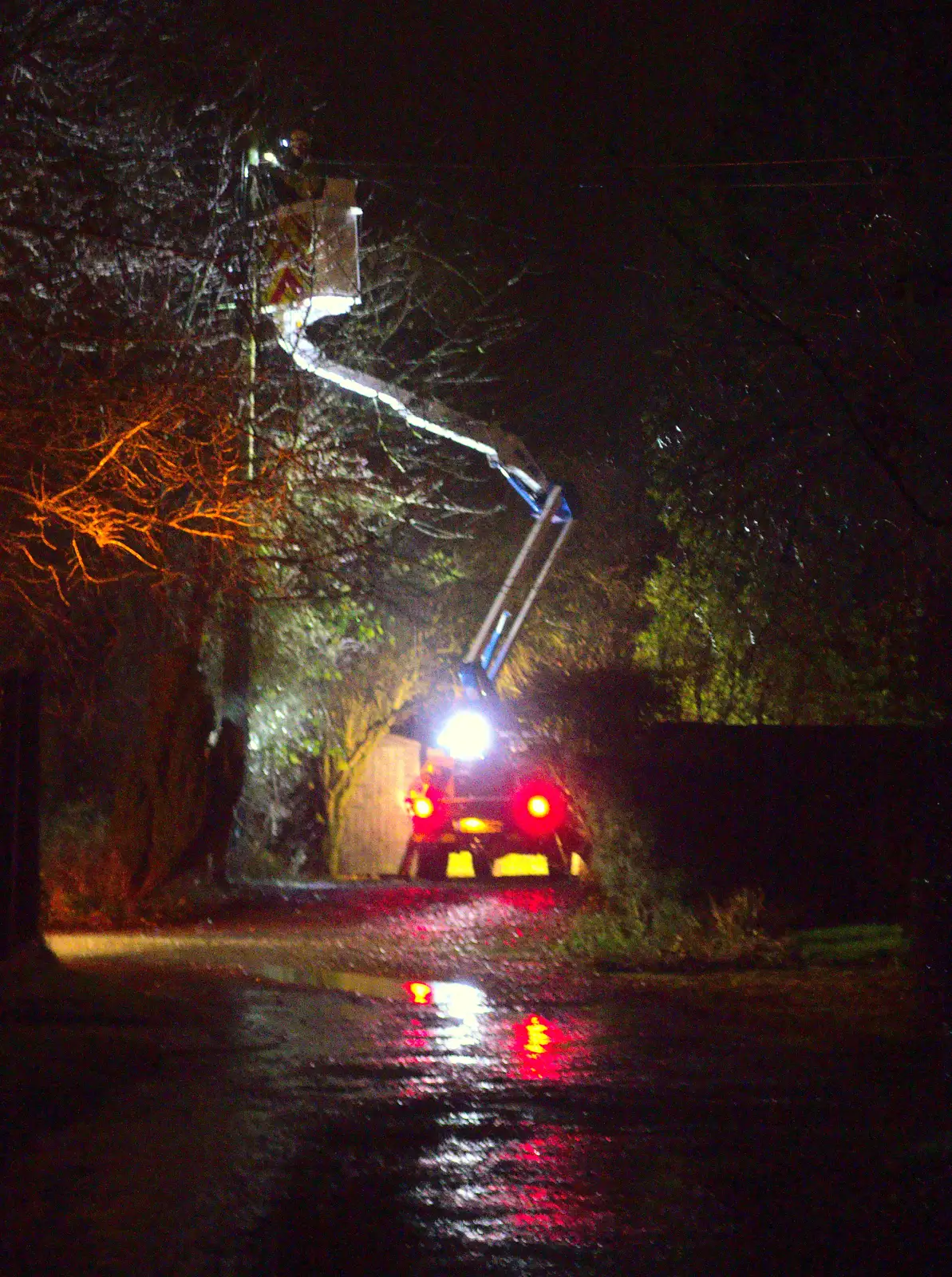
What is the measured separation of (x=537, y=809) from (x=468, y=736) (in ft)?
15.2

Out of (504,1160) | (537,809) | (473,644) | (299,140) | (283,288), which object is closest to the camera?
(504,1160)

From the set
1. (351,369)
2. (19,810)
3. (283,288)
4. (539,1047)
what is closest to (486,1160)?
(539,1047)

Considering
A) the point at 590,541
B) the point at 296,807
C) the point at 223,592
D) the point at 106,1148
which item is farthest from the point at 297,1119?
the point at 590,541

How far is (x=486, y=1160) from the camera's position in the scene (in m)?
6.25

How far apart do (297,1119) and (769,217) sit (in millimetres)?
8955

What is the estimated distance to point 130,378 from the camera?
11375mm

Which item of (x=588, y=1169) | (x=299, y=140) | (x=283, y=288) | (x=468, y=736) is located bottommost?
(x=588, y=1169)

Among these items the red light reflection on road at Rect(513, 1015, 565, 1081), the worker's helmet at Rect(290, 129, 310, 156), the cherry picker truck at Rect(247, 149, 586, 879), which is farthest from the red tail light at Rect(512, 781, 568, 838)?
the red light reflection on road at Rect(513, 1015, 565, 1081)

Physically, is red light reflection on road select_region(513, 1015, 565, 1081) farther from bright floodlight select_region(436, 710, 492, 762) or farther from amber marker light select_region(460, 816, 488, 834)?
bright floodlight select_region(436, 710, 492, 762)

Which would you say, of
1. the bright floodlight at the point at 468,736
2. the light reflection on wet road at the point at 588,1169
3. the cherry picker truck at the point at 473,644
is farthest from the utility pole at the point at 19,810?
the bright floodlight at the point at 468,736

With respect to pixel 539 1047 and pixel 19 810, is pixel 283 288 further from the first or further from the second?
pixel 539 1047

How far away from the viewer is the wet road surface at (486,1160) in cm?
516

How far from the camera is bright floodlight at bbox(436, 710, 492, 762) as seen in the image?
22891mm

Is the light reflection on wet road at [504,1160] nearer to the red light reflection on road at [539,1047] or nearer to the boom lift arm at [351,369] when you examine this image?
the red light reflection on road at [539,1047]
